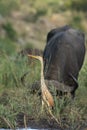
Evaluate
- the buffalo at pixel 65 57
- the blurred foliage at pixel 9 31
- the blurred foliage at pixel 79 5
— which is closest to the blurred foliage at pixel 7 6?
the blurred foliage at pixel 79 5

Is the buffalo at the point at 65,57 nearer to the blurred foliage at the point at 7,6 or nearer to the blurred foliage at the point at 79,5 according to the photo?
the blurred foliage at the point at 7,6

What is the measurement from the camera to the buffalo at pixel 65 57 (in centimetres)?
1162

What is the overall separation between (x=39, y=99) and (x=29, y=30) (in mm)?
34909

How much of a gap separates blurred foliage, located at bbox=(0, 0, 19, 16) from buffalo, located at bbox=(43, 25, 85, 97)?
34.3 meters

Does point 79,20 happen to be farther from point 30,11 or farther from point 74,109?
point 74,109

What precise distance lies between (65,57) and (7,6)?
3858 cm

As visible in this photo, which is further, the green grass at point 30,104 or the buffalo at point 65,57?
the buffalo at point 65,57

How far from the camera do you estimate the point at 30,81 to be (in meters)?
12.2

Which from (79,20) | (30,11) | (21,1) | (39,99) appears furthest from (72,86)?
(21,1)

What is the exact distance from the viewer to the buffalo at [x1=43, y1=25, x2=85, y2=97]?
11.6m

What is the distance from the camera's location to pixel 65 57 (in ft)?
39.6

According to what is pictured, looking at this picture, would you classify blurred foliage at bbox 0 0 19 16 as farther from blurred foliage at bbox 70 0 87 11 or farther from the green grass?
the green grass

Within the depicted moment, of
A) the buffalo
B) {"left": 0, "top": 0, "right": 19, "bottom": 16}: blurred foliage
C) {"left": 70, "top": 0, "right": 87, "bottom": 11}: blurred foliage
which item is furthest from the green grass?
{"left": 70, "top": 0, "right": 87, "bottom": 11}: blurred foliage

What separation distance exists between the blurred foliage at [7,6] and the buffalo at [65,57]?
3428 centimetres
